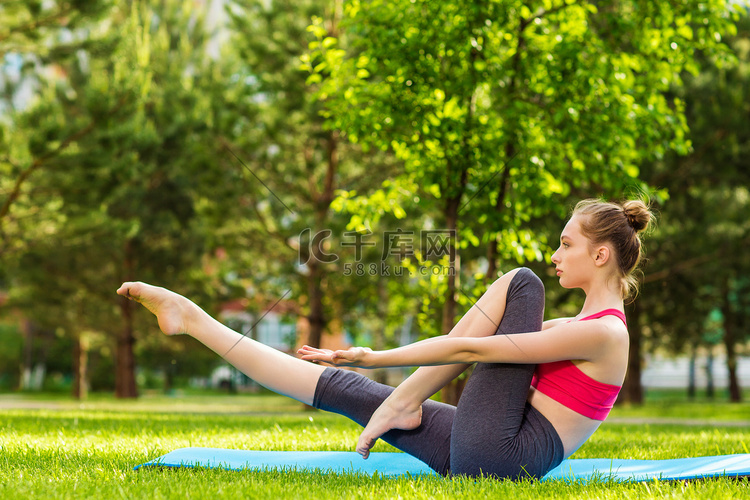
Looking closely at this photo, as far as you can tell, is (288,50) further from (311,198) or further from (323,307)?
(323,307)

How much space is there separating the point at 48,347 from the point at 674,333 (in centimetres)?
2475

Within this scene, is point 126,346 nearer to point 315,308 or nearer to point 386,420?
point 315,308

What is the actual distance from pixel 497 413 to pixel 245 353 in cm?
100

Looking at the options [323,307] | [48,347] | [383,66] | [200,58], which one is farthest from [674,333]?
[48,347]

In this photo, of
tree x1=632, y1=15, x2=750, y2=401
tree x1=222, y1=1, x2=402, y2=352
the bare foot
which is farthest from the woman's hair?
tree x1=222, y1=1, x2=402, y2=352

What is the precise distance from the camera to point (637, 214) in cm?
247

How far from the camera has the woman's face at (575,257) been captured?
2.42m

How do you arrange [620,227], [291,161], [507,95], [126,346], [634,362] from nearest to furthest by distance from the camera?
[620,227] < [507,95] < [291,161] < [634,362] < [126,346]

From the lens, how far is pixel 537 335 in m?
2.20

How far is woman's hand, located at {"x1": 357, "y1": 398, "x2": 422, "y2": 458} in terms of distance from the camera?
2404 mm

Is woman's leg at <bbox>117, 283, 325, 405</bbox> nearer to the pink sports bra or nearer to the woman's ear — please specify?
the pink sports bra

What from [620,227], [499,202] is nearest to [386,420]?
[620,227]

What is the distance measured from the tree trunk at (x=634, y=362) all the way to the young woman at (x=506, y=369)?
11.4m

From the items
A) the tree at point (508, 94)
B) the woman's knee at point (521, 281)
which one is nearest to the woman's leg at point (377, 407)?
the woman's knee at point (521, 281)
